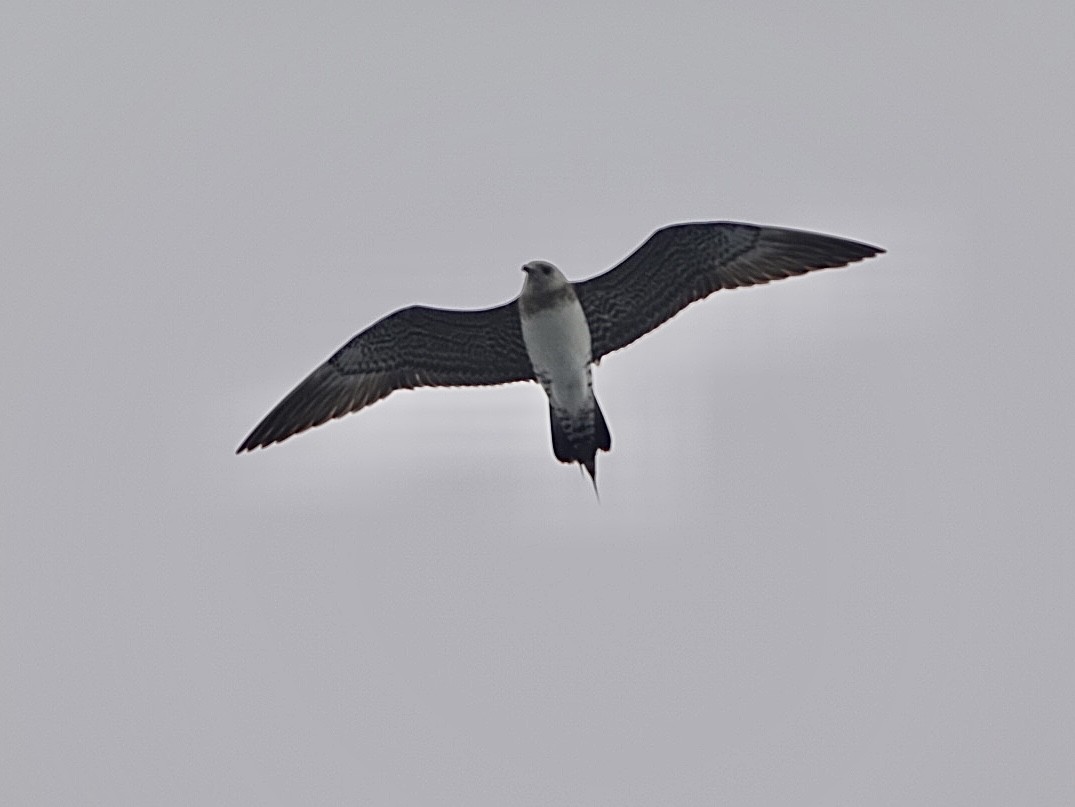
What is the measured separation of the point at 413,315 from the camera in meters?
15.5

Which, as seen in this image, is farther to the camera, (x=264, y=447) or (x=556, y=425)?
(x=264, y=447)

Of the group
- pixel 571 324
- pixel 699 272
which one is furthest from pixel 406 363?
pixel 699 272

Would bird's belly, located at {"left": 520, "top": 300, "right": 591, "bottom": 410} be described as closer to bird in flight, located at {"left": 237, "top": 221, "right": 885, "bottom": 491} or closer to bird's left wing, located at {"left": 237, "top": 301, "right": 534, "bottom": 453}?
bird in flight, located at {"left": 237, "top": 221, "right": 885, "bottom": 491}

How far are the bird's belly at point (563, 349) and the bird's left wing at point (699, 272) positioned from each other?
271 mm

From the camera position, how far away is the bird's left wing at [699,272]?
15.3 metres

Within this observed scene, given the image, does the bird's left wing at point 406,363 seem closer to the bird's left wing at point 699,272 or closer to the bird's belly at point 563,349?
the bird's belly at point 563,349

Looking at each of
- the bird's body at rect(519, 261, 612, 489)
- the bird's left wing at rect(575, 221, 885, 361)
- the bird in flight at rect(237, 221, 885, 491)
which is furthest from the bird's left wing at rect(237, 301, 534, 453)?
the bird's left wing at rect(575, 221, 885, 361)

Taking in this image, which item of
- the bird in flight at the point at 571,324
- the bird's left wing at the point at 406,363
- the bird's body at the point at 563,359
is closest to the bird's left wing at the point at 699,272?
the bird in flight at the point at 571,324

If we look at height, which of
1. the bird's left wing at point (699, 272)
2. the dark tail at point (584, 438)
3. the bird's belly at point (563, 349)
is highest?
the bird's left wing at point (699, 272)

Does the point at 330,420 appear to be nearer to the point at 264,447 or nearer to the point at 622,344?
the point at 264,447

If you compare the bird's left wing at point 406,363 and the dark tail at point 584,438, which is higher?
the bird's left wing at point 406,363

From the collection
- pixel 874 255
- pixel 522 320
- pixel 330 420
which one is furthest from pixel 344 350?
pixel 874 255

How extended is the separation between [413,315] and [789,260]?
328cm

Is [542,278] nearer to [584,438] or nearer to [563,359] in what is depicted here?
[563,359]
